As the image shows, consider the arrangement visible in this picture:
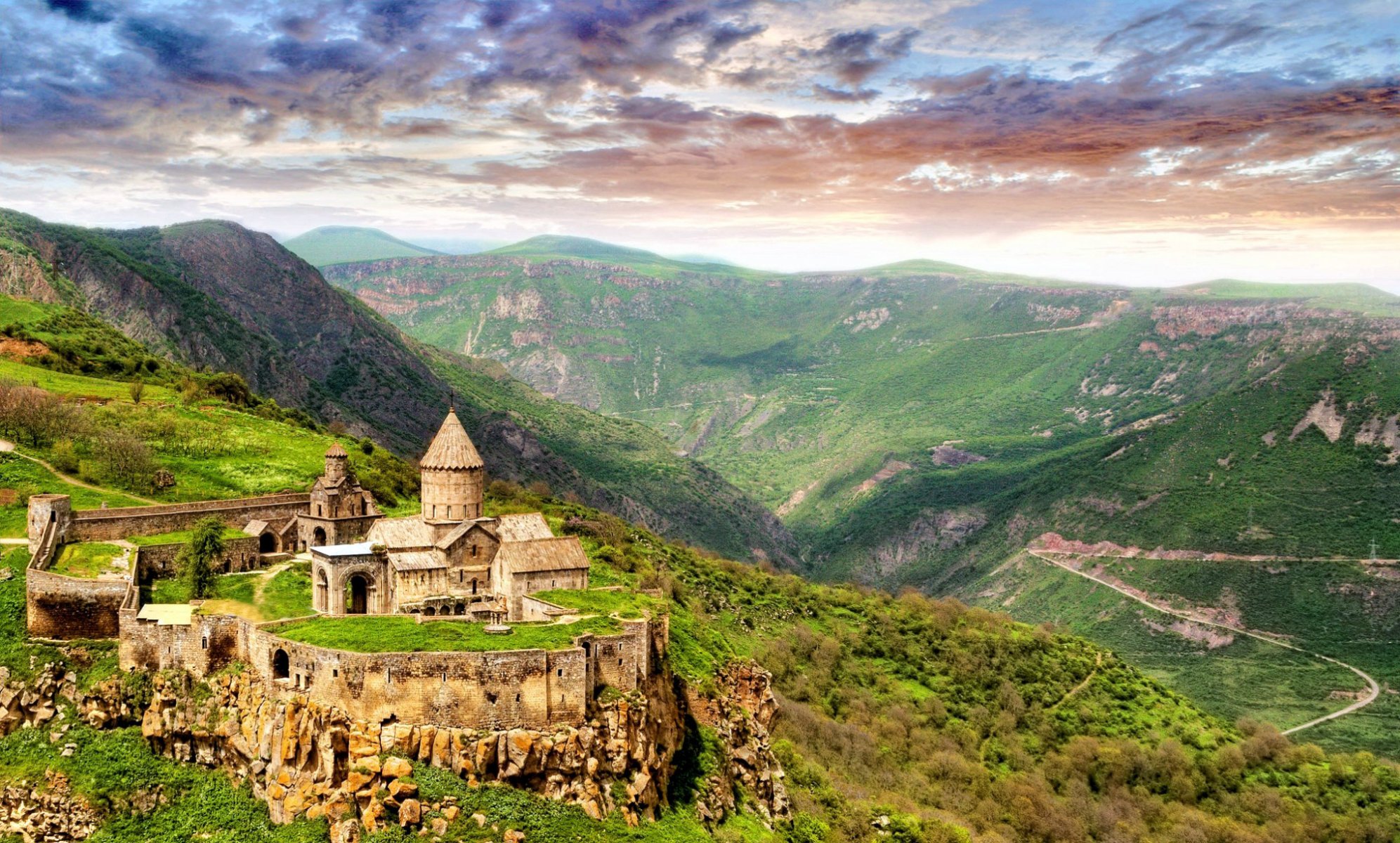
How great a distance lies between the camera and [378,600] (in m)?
44.4

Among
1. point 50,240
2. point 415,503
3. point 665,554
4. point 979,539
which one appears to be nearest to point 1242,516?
point 979,539

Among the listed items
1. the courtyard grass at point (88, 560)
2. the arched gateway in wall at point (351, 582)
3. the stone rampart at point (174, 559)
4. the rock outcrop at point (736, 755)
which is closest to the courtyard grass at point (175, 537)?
the stone rampart at point (174, 559)

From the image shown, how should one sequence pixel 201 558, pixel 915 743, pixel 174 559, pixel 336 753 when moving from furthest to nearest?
pixel 915 743
pixel 174 559
pixel 201 558
pixel 336 753

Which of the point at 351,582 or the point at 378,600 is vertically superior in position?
the point at 351,582

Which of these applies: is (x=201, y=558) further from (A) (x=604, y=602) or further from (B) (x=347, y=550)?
(A) (x=604, y=602)

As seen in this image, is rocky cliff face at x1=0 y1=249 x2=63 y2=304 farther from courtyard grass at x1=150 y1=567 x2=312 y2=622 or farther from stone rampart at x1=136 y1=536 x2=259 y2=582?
courtyard grass at x1=150 y1=567 x2=312 y2=622

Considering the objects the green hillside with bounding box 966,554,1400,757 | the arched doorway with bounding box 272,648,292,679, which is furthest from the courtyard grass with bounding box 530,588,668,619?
the green hillside with bounding box 966,554,1400,757

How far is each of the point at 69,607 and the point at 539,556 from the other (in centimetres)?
1809

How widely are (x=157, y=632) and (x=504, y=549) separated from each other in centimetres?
1347

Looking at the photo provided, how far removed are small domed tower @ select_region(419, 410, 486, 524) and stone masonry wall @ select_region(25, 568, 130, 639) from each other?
512 inches

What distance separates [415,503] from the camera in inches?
2820

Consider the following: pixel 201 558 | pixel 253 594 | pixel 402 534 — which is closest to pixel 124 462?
pixel 201 558

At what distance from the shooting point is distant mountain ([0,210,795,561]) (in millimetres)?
144625

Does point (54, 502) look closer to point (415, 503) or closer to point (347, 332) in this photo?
point (415, 503)
